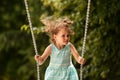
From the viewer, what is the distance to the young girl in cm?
253

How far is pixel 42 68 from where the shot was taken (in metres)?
4.79

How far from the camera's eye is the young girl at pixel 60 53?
8.30 ft

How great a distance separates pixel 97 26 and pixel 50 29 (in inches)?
52.3

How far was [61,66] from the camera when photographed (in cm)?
255

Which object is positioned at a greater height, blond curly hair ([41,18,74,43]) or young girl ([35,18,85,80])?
blond curly hair ([41,18,74,43])

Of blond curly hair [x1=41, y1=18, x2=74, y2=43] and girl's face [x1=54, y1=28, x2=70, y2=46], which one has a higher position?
blond curly hair [x1=41, y1=18, x2=74, y2=43]

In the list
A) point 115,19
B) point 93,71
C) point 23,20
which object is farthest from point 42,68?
point 23,20

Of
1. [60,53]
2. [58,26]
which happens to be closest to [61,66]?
[60,53]

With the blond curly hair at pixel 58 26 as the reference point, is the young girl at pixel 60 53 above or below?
below

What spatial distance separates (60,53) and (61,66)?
67 millimetres

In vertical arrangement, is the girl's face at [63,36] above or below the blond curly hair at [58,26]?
below

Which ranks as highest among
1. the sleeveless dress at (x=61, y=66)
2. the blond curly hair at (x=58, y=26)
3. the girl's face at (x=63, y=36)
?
the blond curly hair at (x=58, y=26)

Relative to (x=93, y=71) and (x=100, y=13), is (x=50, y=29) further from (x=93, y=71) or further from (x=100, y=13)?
(x=93, y=71)

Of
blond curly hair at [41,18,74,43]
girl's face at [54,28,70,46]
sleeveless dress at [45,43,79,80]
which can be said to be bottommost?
sleeveless dress at [45,43,79,80]
